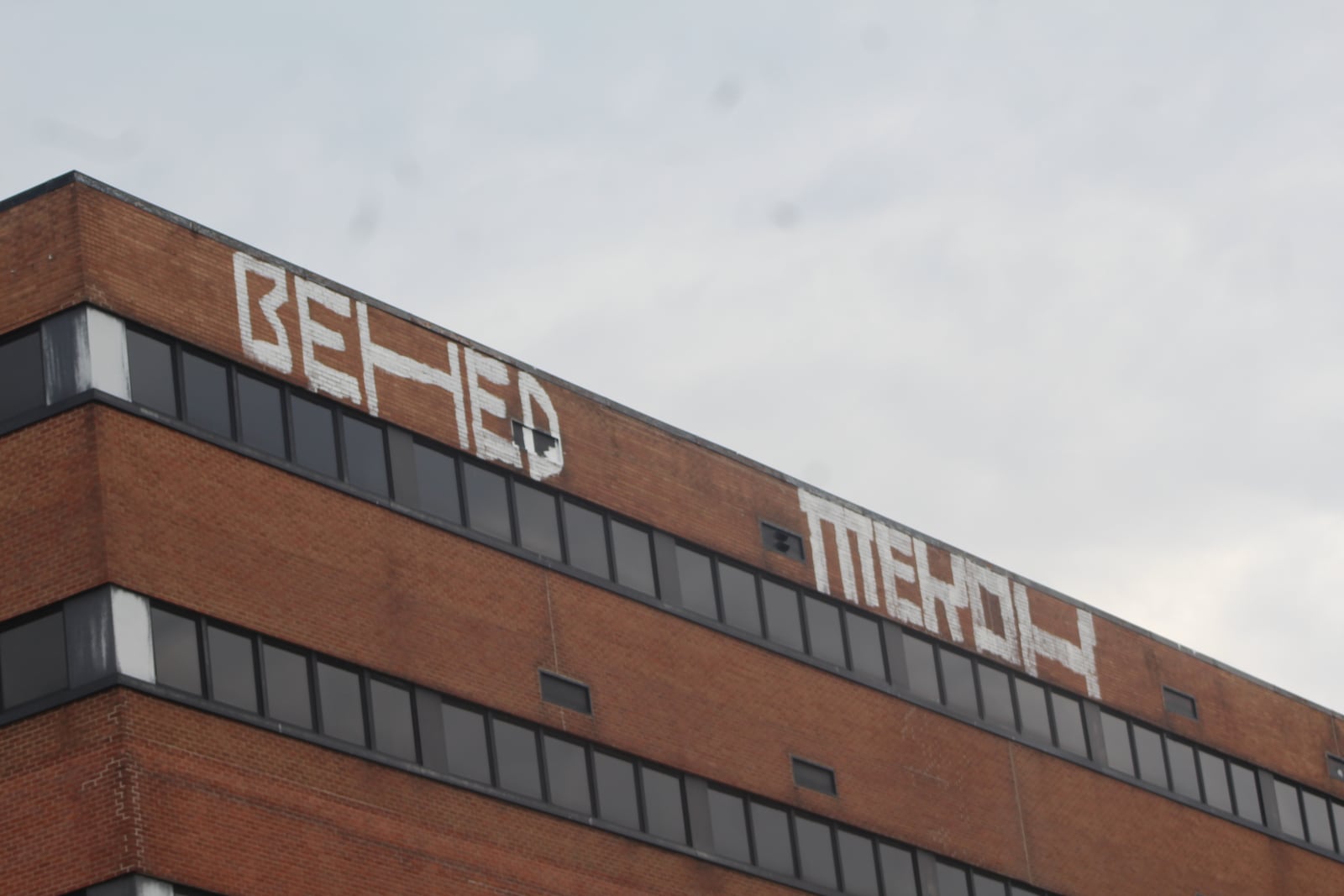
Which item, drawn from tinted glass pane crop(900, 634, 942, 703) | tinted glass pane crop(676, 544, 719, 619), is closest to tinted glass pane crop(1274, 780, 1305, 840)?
tinted glass pane crop(900, 634, 942, 703)

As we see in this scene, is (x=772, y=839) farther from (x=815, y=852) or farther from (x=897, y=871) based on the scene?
(x=897, y=871)

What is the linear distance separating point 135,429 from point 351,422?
15.7ft

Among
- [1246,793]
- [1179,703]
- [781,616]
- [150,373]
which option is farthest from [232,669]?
[1246,793]

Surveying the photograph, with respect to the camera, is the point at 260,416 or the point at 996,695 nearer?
the point at 260,416

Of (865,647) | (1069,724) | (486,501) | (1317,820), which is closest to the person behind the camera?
(486,501)

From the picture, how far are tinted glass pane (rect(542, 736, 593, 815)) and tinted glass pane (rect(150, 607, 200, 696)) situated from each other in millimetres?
7381

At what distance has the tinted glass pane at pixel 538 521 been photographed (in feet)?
145

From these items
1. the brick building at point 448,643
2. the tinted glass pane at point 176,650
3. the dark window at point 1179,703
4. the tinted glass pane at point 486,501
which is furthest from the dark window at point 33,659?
the dark window at point 1179,703

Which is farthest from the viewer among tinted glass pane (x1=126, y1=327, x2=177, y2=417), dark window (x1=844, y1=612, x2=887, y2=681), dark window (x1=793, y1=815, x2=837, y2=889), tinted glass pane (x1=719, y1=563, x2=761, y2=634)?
dark window (x1=844, y1=612, x2=887, y2=681)

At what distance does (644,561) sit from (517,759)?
5.60m

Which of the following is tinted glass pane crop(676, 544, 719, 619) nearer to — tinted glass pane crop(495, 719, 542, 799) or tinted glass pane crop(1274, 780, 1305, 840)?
tinted glass pane crop(495, 719, 542, 799)

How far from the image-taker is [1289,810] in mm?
59188

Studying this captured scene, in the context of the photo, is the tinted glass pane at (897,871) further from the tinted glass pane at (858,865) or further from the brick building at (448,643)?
the tinted glass pane at (858,865)

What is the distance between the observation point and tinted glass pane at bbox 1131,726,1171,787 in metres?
55.5
